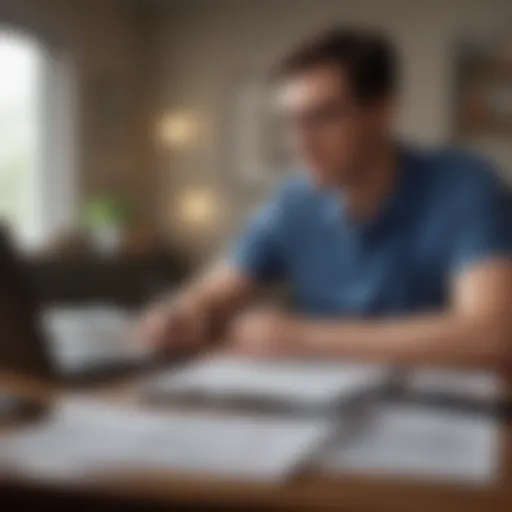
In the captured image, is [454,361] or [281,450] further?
[454,361]

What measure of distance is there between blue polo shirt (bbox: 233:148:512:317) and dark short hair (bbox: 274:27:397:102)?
4 cm

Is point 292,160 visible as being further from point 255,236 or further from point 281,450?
point 281,450

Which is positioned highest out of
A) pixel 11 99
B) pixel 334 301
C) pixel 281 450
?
pixel 11 99

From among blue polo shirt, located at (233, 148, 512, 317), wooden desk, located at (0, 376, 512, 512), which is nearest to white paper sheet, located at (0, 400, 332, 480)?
wooden desk, located at (0, 376, 512, 512)

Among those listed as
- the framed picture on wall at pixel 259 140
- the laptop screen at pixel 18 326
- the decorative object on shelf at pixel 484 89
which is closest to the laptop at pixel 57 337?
the laptop screen at pixel 18 326

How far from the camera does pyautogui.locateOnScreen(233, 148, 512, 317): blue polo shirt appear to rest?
562 millimetres

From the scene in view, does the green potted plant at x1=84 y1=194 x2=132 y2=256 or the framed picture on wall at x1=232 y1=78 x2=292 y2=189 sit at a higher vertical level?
the framed picture on wall at x1=232 y1=78 x2=292 y2=189

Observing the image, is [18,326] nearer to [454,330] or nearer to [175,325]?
[175,325]

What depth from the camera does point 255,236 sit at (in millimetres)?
584

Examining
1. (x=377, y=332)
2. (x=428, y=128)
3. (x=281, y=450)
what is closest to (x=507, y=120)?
(x=428, y=128)

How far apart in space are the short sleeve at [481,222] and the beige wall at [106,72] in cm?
19

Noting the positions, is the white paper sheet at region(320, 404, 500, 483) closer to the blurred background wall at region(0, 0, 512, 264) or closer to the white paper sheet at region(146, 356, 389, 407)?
the white paper sheet at region(146, 356, 389, 407)

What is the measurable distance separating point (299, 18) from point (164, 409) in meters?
0.25

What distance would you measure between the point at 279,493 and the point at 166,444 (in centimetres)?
7
